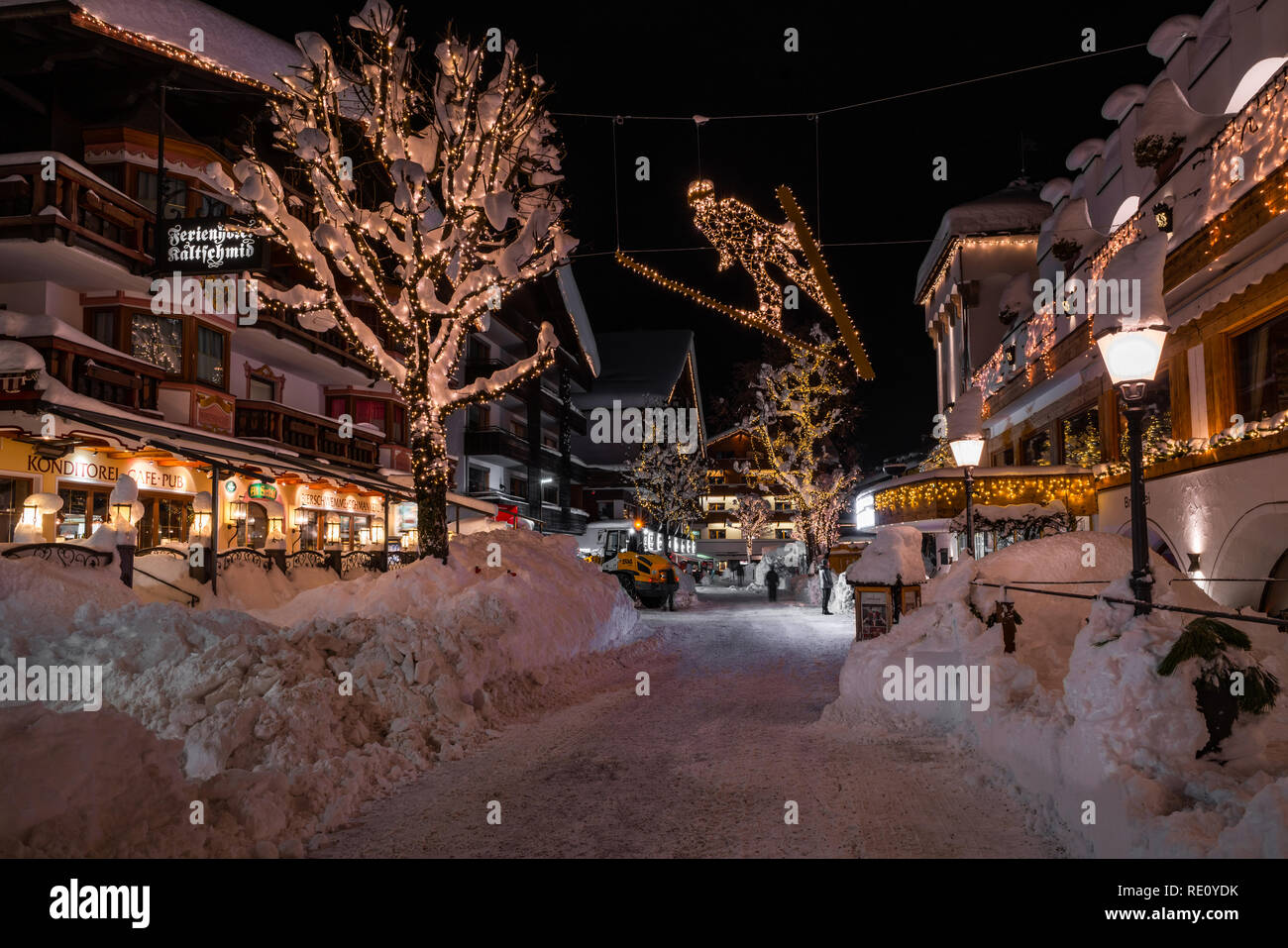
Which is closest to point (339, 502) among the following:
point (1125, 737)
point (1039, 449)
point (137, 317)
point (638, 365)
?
point (137, 317)

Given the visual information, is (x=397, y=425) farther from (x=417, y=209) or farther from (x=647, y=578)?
(x=417, y=209)

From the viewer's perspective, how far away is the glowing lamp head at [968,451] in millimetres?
12055

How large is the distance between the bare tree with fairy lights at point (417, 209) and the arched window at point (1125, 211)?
1112 centimetres

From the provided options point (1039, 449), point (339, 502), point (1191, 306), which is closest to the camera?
point (1191, 306)

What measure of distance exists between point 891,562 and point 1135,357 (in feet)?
21.4

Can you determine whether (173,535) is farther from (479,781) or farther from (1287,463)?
(1287,463)

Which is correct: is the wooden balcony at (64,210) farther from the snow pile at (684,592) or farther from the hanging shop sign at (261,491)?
Answer: the snow pile at (684,592)

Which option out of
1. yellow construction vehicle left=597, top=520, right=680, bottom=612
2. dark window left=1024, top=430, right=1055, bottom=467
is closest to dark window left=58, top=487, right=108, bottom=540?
yellow construction vehicle left=597, top=520, right=680, bottom=612

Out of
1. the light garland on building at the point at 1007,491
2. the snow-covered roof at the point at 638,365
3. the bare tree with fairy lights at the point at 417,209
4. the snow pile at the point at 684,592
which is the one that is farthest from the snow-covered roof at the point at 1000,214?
the snow-covered roof at the point at 638,365

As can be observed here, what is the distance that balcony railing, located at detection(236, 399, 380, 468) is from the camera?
820 inches

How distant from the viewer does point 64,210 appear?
15273 mm

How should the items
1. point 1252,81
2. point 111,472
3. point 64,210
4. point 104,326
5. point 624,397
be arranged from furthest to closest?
point 624,397, point 104,326, point 111,472, point 64,210, point 1252,81

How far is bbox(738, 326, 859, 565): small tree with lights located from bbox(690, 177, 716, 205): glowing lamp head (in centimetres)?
1853

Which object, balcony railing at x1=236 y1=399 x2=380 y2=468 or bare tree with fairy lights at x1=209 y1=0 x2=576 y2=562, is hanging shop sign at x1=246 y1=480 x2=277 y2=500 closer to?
balcony railing at x1=236 y1=399 x2=380 y2=468
